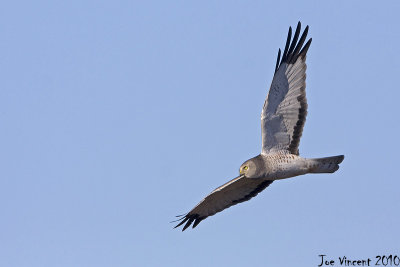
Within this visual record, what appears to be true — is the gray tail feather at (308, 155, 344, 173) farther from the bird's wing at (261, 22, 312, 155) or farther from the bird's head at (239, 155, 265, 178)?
the bird's head at (239, 155, 265, 178)

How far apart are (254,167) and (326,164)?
1.14m

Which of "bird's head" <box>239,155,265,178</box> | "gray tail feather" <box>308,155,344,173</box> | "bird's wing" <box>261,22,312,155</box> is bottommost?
"gray tail feather" <box>308,155,344,173</box>

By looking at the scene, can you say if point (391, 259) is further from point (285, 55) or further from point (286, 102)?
point (285, 55)

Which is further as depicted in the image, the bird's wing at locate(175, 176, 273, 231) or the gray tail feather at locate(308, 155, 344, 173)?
the bird's wing at locate(175, 176, 273, 231)

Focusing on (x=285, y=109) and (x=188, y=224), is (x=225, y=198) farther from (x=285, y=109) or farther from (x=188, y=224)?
(x=285, y=109)

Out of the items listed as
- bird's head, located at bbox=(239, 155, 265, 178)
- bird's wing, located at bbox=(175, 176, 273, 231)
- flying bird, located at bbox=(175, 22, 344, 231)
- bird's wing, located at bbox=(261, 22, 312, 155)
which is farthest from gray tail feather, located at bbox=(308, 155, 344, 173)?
bird's wing, located at bbox=(175, 176, 273, 231)

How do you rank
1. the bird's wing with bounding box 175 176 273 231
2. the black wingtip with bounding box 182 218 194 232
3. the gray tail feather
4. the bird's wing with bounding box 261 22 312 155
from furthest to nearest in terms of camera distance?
the black wingtip with bounding box 182 218 194 232 < the bird's wing with bounding box 175 176 273 231 < the bird's wing with bounding box 261 22 312 155 < the gray tail feather

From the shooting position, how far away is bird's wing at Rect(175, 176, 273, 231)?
12.3 meters

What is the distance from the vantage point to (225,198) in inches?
494

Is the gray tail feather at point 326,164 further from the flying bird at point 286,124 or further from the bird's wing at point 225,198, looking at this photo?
the bird's wing at point 225,198

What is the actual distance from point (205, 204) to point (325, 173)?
8.18 feet

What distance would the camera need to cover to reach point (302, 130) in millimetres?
11398

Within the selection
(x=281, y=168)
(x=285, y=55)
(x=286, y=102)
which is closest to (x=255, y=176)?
(x=281, y=168)

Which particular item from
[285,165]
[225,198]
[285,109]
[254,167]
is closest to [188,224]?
[225,198]
